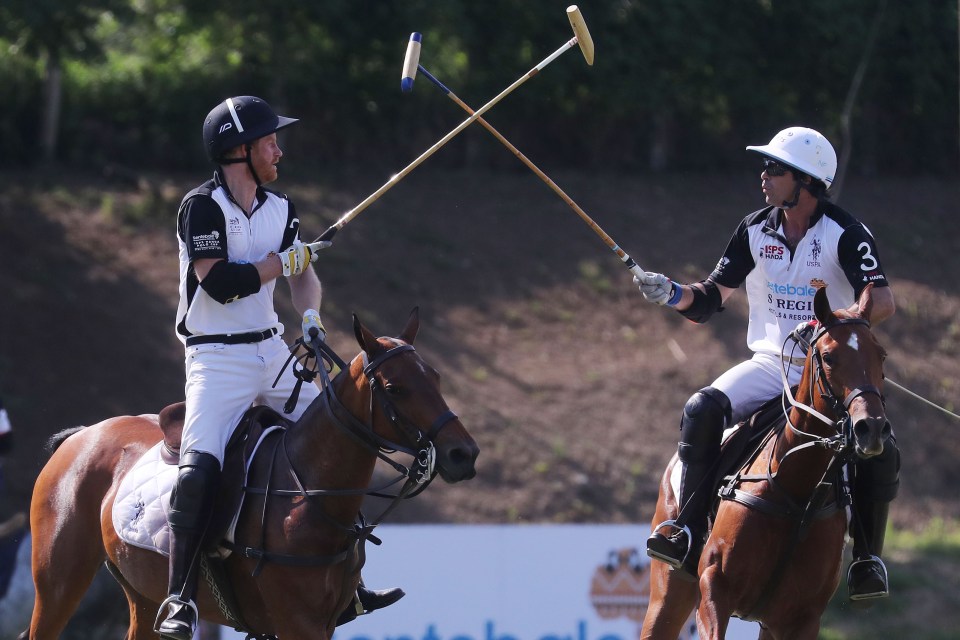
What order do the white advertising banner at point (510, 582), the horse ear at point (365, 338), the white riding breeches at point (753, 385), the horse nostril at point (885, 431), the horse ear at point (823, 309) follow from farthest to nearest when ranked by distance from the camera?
the white advertising banner at point (510, 582) → the white riding breeches at point (753, 385) → the horse ear at point (823, 309) → the horse ear at point (365, 338) → the horse nostril at point (885, 431)

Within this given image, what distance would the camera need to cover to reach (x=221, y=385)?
5.48 meters

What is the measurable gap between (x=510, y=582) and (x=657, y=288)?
3636mm

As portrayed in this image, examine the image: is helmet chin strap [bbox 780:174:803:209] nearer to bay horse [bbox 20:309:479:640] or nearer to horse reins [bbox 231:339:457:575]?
bay horse [bbox 20:309:479:640]

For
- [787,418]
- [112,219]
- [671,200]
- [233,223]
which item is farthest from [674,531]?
[671,200]

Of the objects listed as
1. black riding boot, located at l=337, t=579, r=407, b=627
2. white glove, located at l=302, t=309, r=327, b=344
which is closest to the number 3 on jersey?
white glove, located at l=302, t=309, r=327, b=344

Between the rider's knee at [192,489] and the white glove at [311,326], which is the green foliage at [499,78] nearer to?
the white glove at [311,326]

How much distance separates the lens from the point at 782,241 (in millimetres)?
5832

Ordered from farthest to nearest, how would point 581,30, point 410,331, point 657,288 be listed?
point 581,30 → point 657,288 → point 410,331

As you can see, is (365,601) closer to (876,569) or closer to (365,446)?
(365,446)

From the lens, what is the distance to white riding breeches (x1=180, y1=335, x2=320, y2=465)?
17.9ft

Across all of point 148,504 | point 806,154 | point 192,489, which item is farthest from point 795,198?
point 148,504

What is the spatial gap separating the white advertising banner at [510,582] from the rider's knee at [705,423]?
322 cm

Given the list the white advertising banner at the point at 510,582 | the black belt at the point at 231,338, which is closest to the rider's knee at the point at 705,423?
the black belt at the point at 231,338

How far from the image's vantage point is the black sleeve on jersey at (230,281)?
530 cm
